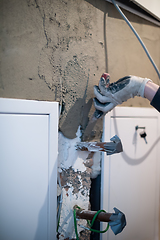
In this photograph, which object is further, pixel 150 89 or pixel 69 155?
pixel 69 155

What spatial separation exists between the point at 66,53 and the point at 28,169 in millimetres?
584

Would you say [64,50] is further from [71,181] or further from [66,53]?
[71,181]

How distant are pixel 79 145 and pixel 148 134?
58 cm

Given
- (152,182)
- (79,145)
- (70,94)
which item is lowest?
(152,182)

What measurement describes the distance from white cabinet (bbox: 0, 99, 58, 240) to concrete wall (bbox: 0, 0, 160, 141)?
0.24 ft

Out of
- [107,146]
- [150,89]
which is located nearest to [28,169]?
[107,146]

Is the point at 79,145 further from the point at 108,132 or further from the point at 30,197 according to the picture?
the point at 30,197

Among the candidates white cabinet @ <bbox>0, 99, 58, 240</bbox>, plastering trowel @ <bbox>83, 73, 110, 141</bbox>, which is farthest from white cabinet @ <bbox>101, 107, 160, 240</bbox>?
white cabinet @ <bbox>0, 99, 58, 240</bbox>

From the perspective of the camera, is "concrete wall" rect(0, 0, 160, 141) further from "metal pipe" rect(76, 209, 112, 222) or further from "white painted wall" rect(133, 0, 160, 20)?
"metal pipe" rect(76, 209, 112, 222)

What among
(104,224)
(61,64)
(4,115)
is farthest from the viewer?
(104,224)

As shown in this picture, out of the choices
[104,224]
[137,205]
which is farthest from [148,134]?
[104,224]

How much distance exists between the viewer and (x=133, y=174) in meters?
1.12

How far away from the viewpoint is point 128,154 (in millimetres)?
1095

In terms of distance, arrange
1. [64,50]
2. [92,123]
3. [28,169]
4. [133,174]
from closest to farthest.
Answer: [28,169] < [64,50] < [92,123] < [133,174]
